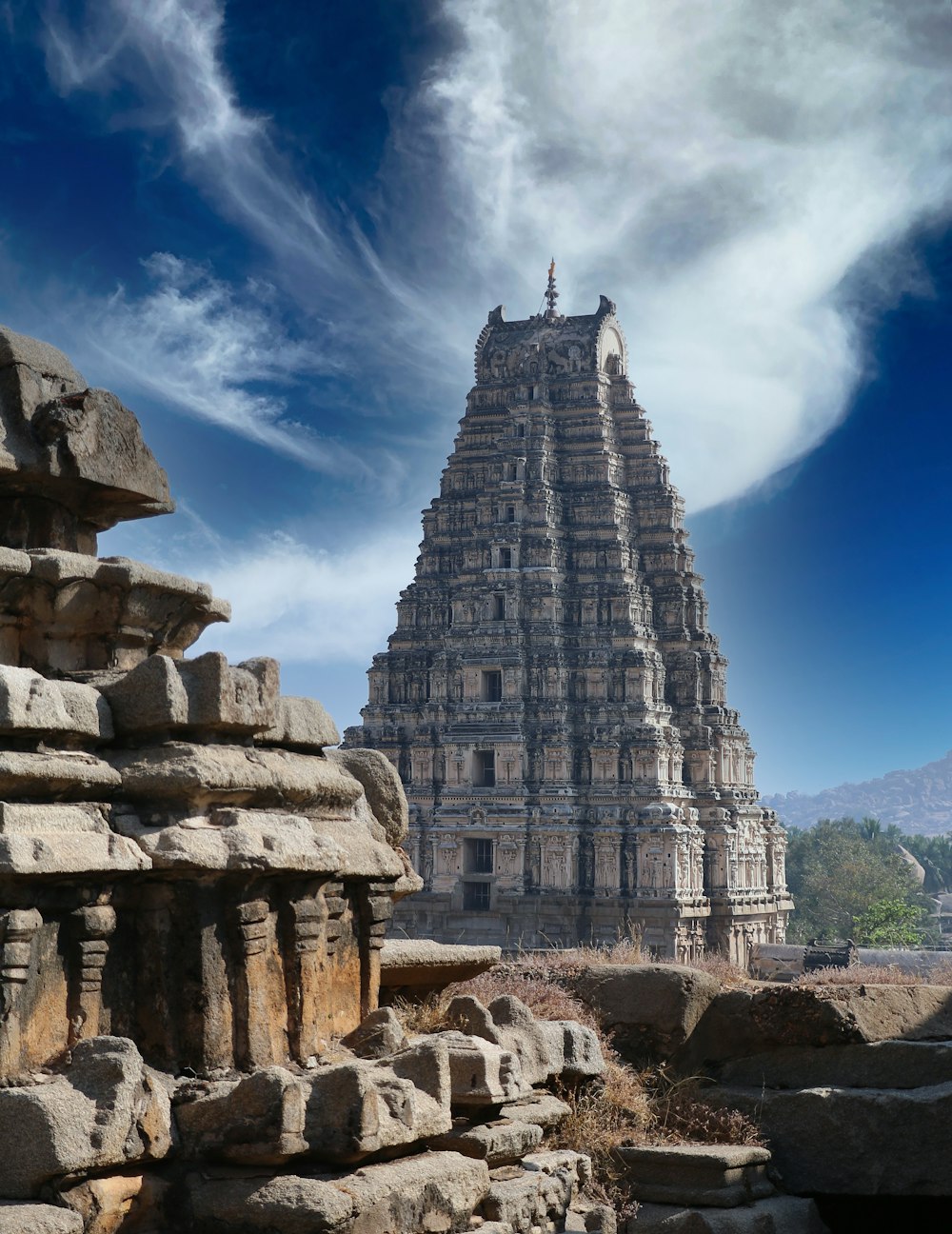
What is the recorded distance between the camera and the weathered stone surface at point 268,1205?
5.74 meters

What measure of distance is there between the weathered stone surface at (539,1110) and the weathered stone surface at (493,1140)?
14 centimetres

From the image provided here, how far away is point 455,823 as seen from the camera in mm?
43219

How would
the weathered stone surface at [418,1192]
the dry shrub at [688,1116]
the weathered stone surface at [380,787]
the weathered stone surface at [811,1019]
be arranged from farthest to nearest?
1. the weathered stone surface at [811,1019]
2. the dry shrub at [688,1116]
3. the weathered stone surface at [380,787]
4. the weathered stone surface at [418,1192]

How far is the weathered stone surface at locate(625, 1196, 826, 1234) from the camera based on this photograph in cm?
769

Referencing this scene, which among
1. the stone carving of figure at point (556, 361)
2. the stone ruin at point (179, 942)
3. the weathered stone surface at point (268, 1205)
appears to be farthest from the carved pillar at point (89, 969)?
the stone carving of figure at point (556, 361)

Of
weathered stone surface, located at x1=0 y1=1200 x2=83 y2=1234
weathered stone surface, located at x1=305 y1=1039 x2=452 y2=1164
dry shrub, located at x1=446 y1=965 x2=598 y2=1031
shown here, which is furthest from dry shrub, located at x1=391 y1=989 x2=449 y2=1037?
weathered stone surface, located at x1=0 y1=1200 x2=83 y2=1234

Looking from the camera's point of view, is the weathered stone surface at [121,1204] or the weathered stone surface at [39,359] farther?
the weathered stone surface at [39,359]

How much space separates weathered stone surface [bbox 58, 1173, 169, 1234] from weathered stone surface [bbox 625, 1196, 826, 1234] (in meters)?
2.82

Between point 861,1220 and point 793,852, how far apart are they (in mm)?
85054

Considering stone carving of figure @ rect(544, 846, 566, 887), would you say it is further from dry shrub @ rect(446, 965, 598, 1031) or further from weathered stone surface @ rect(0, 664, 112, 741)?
weathered stone surface @ rect(0, 664, 112, 741)

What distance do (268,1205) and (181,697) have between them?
6.83 ft

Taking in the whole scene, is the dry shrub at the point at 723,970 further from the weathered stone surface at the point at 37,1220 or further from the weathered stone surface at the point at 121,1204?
the weathered stone surface at the point at 37,1220

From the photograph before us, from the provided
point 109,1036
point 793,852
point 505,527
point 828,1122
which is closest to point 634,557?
point 505,527

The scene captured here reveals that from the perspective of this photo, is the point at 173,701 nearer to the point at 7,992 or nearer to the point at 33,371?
the point at 7,992
